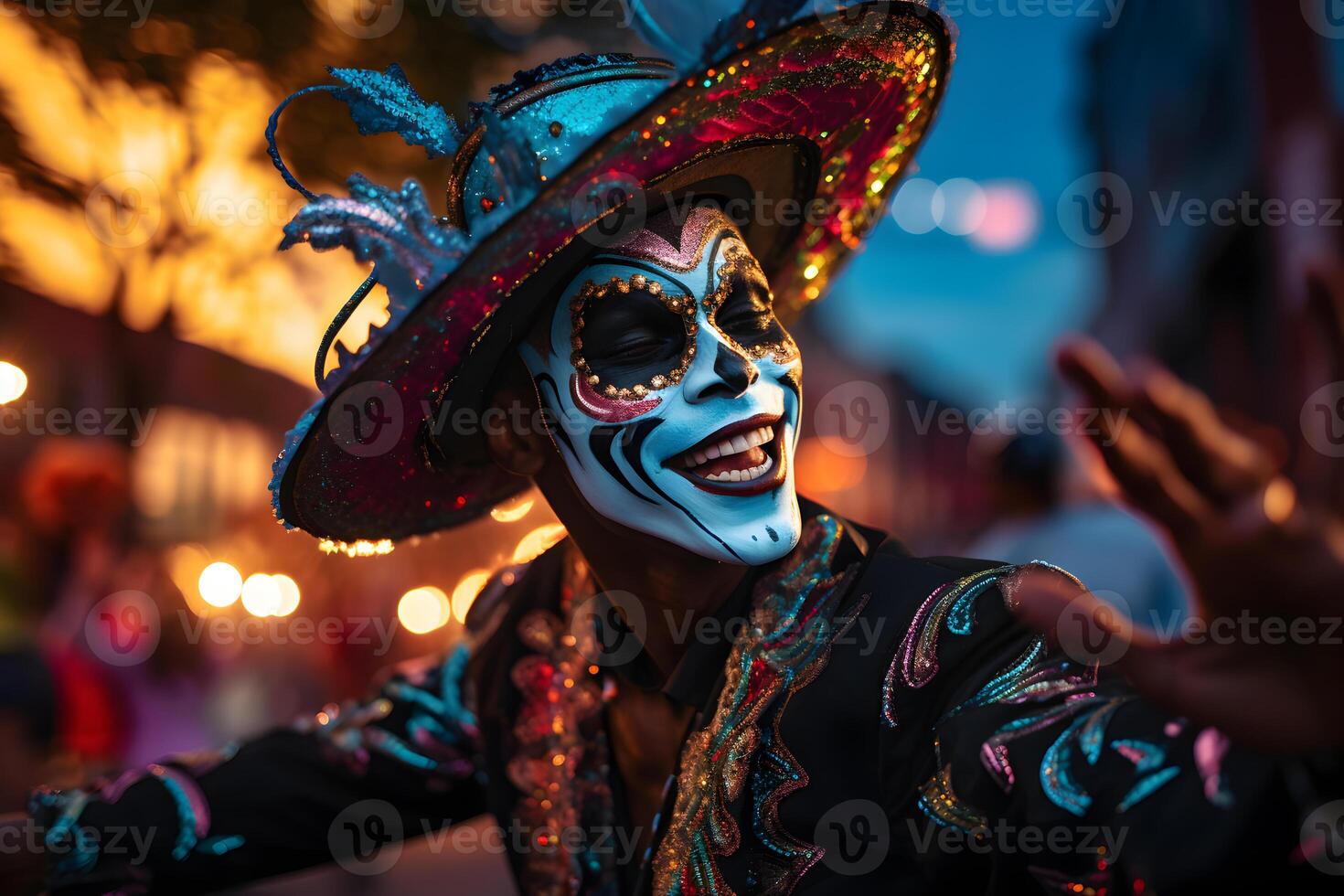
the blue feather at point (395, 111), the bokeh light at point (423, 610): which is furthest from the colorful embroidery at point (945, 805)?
the bokeh light at point (423, 610)

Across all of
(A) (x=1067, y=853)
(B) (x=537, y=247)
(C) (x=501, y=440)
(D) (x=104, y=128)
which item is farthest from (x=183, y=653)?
(A) (x=1067, y=853)

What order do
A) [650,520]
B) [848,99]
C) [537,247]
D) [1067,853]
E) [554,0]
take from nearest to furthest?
[1067,853] < [537,247] < [650,520] < [848,99] < [554,0]

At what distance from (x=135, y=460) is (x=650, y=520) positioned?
898 cm

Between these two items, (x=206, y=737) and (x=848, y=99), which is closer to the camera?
(x=848, y=99)

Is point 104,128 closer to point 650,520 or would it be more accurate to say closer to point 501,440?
point 501,440

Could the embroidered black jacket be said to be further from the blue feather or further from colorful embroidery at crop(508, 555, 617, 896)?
the blue feather

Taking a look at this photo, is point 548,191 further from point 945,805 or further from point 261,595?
point 261,595

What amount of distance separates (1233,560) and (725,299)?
1.08 m

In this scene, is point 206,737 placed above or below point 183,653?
below

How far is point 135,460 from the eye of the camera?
30.4 feet

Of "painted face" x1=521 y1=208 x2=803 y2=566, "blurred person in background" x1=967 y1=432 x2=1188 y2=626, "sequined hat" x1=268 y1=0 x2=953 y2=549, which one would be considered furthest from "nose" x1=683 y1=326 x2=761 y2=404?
"blurred person in background" x1=967 y1=432 x2=1188 y2=626

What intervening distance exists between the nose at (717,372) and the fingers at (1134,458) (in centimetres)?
78

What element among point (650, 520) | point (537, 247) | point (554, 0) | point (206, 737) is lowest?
point (206, 737)

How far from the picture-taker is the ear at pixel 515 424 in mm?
2025
